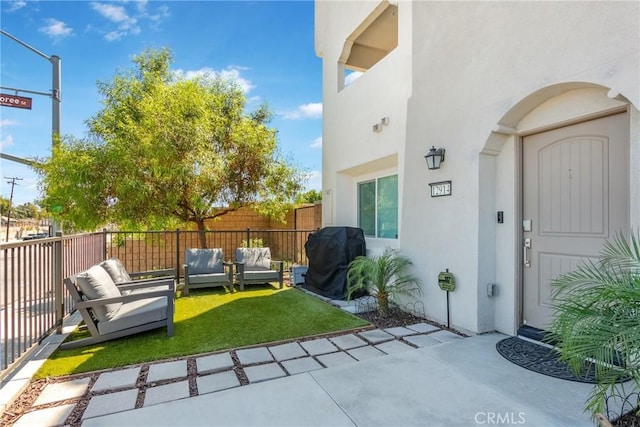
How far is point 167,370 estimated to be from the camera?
307 centimetres

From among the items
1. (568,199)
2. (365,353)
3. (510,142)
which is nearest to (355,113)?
(510,142)

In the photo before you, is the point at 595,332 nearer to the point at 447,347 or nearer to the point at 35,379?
the point at 447,347

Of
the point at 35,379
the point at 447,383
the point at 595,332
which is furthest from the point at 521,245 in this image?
the point at 35,379

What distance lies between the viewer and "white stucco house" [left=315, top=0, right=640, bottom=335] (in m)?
3.01

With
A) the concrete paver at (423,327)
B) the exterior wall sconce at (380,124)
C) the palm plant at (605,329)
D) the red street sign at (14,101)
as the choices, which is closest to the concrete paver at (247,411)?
the palm plant at (605,329)

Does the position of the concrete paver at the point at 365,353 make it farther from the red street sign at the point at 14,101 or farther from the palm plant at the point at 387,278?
the red street sign at the point at 14,101

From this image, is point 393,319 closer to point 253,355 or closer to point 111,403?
point 253,355

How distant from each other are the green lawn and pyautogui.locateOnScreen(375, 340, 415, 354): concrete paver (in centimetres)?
69

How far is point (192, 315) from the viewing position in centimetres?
491

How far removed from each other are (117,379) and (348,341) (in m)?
2.31

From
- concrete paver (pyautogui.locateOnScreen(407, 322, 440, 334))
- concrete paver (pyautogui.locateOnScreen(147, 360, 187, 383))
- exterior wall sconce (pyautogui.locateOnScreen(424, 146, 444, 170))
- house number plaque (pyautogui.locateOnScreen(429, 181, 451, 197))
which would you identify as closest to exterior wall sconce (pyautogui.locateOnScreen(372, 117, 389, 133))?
exterior wall sconce (pyautogui.locateOnScreen(424, 146, 444, 170))

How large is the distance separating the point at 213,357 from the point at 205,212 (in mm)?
4826

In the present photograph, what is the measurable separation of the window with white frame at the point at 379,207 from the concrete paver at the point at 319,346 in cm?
296

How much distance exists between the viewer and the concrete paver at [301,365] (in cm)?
308
